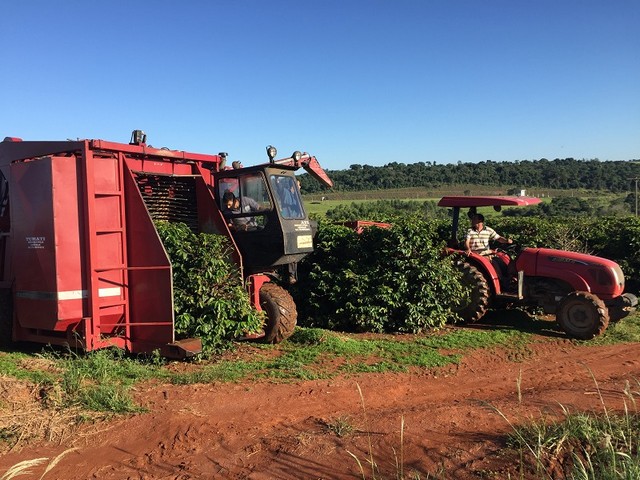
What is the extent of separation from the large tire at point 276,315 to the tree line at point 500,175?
38780 mm

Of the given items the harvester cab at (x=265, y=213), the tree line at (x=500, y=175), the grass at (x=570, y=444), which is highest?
the tree line at (x=500, y=175)

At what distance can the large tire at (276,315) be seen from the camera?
25.2 feet


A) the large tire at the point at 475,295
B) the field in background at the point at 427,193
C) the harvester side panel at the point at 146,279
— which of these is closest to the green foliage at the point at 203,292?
the harvester side panel at the point at 146,279

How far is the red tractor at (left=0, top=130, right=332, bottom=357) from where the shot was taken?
6.42m

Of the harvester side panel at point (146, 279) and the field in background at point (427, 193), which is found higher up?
the field in background at point (427, 193)

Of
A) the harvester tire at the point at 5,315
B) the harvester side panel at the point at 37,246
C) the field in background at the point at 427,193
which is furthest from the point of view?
the field in background at the point at 427,193

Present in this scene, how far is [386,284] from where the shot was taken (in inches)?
355

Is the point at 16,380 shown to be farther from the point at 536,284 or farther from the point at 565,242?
the point at 565,242

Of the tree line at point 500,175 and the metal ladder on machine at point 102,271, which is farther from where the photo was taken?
the tree line at point 500,175

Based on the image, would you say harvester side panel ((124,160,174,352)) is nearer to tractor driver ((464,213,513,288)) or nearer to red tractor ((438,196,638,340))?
A: red tractor ((438,196,638,340))

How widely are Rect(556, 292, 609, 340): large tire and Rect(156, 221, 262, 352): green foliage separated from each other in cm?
512

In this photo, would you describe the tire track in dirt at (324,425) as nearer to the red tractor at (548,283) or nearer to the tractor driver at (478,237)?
the red tractor at (548,283)

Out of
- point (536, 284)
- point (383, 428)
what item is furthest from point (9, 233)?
point (536, 284)

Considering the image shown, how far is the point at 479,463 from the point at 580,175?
58.4 m
